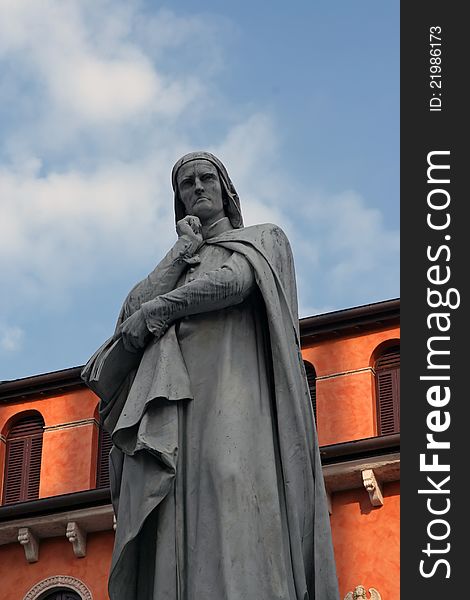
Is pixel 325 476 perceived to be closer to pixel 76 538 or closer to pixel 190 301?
pixel 76 538

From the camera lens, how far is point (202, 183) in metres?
8.63

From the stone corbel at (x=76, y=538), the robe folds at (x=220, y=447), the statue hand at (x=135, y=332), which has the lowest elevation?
the robe folds at (x=220, y=447)

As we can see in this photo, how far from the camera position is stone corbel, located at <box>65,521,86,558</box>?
114ft

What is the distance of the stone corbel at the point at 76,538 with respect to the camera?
34844 millimetres

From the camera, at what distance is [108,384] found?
8.24 m

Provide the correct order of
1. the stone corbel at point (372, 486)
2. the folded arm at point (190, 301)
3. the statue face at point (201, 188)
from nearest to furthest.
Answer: the folded arm at point (190, 301), the statue face at point (201, 188), the stone corbel at point (372, 486)

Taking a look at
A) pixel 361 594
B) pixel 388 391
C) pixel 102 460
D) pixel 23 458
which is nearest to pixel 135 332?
pixel 361 594

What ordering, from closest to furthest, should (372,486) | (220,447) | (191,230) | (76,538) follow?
(220,447)
(191,230)
(372,486)
(76,538)

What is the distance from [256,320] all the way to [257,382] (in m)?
0.37

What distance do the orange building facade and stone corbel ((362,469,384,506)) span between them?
20 mm

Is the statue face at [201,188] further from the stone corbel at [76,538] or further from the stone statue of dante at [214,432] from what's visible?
the stone corbel at [76,538]

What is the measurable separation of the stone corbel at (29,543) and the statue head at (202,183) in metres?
27.5

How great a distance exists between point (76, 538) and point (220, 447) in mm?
27736

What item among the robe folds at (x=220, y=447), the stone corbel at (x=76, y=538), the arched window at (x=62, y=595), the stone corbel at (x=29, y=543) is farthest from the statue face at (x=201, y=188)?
the arched window at (x=62, y=595)
